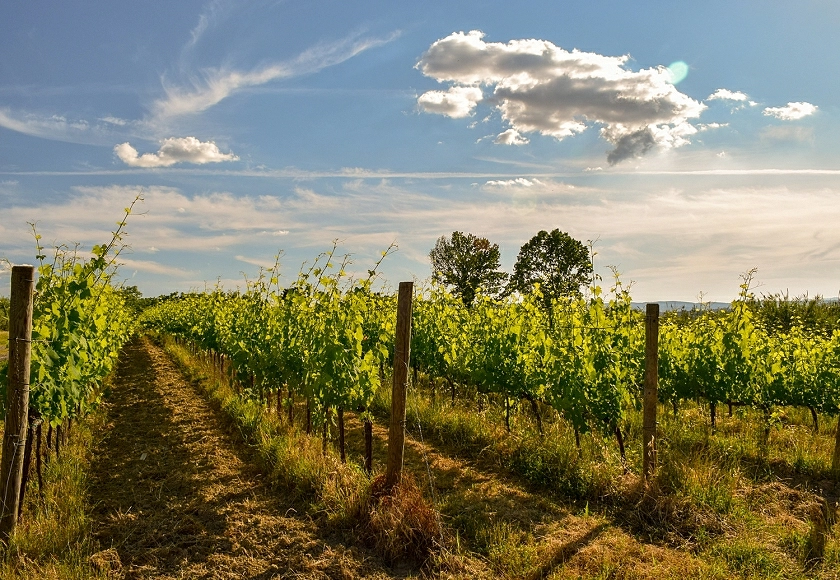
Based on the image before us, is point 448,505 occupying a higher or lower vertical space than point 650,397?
lower

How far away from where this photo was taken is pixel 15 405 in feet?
14.1

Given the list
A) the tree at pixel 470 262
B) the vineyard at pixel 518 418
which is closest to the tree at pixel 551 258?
the tree at pixel 470 262

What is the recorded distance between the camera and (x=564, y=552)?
4551 mm

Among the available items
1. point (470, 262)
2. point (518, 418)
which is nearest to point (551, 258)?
point (470, 262)

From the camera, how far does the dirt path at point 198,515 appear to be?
14.1ft

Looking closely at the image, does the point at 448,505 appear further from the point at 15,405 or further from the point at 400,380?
the point at 15,405

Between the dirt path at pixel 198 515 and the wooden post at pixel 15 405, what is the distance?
0.75m

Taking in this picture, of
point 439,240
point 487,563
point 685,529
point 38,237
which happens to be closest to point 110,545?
point 487,563

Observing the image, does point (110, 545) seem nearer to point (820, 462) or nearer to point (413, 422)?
point (413, 422)

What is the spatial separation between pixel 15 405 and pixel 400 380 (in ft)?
10.0

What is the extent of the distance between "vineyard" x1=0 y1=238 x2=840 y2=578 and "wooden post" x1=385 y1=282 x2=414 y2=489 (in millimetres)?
79

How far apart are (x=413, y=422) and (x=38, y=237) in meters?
5.75

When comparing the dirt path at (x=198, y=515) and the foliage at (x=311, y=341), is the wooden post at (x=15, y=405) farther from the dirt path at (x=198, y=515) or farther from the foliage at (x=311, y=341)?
the foliage at (x=311, y=341)

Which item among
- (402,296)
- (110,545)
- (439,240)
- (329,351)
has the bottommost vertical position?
(110,545)
